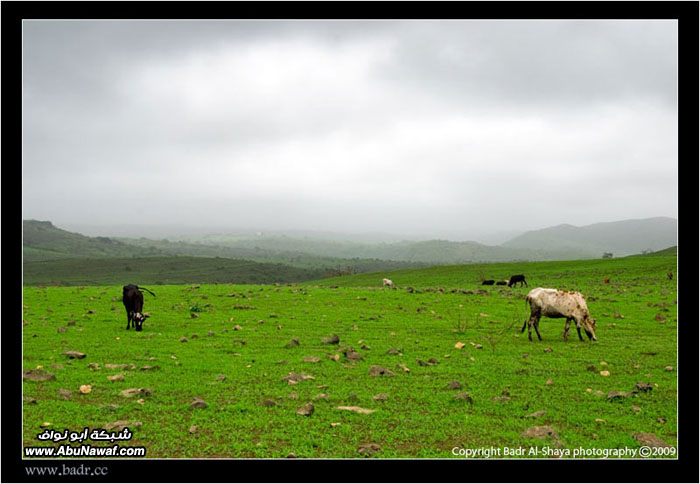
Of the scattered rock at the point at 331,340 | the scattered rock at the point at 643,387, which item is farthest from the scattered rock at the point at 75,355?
the scattered rock at the point at 643,387

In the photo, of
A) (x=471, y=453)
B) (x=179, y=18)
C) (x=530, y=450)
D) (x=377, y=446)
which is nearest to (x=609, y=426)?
(x=530, y=450)

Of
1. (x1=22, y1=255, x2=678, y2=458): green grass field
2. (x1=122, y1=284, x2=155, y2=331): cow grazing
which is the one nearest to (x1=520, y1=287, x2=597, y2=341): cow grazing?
(x1=22, y1=255, x2=678, y2=458): green grass field

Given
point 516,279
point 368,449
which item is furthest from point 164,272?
point 368,449

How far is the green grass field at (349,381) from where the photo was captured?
270 inches

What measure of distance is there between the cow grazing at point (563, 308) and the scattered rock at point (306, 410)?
34.6 feet

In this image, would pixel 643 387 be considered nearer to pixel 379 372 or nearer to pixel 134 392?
pixel 379 372

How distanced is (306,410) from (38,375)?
676cm

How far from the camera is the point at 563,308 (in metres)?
15.7

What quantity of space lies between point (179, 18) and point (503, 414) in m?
8.34

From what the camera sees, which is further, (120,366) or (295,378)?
(120,366)

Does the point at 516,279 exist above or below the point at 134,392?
below

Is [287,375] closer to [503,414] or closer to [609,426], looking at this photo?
[503,414]

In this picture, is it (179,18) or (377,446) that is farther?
(377,446)

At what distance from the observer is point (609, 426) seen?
7352 mm
